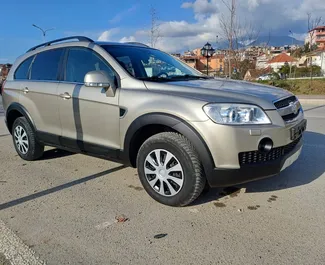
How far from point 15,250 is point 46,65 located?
277cm

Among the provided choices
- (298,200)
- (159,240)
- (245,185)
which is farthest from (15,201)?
(298,200)

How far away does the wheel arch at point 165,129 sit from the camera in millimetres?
2785

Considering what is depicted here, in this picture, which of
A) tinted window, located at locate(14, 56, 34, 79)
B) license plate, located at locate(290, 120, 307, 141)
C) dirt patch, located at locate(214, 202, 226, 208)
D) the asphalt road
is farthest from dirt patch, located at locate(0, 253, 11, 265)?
tinted window, located at locate(14, 56, 34, 79)

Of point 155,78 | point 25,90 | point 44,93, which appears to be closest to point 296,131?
point 155,78

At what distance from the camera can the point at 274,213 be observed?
9.61 feet

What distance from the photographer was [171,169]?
9.91 feet

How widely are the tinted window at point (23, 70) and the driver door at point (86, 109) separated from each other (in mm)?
1085

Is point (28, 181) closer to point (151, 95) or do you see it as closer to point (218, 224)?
point (151, 95)

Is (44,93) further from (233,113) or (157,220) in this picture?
(233,113)

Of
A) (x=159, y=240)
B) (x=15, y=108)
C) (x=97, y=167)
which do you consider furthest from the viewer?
(x=15, y=108)

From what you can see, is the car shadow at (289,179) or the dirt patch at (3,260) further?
the car shadow at (289,179)

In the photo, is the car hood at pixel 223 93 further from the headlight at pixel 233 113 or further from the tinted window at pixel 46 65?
the tinted window at pixel 46 65

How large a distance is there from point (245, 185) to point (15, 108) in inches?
141

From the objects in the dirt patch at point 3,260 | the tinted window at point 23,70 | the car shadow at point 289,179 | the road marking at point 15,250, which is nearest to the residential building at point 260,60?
the car shadow at point 289,179
